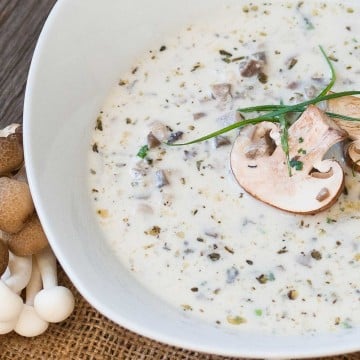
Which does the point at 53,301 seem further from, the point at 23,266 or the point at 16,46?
the point at 16,46

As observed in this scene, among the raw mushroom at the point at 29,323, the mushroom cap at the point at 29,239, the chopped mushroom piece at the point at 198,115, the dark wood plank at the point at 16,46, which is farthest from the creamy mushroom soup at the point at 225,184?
the dark wood plank at the point at 16,46

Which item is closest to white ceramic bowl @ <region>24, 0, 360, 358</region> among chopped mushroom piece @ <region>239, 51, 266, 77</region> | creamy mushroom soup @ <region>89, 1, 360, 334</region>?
creamy mushroom soup @ <region>89, 1, 360, 334</region>

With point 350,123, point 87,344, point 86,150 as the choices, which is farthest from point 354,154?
point 87,344

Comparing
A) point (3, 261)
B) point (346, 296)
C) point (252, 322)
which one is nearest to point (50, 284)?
point (3, 261)

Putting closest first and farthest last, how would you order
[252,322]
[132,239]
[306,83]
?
[252,322]
[132,239]
[306,83]

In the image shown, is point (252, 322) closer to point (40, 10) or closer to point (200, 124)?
point (200, 124)

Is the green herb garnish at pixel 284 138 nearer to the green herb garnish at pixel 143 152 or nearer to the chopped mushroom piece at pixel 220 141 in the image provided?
the chopped mushroom piece at pixel 220 141
